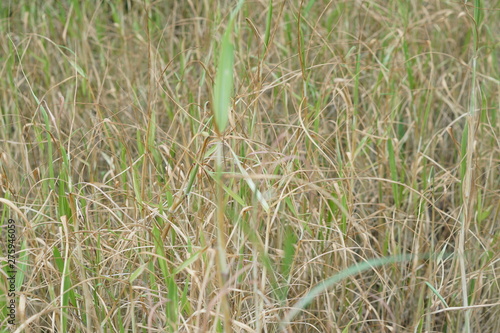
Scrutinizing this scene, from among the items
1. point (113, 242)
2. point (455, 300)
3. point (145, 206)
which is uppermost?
point (145, 206)

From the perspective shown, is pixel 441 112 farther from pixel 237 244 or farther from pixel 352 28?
pixel 237 244

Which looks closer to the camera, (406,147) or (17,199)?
(17,199)

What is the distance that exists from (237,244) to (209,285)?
0.08 m

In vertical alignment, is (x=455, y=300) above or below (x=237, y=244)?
below

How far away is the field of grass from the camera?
985 millimetres

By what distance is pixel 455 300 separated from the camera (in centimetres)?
119

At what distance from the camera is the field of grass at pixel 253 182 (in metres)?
0.98

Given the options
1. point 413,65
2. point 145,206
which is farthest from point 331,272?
point 413,65

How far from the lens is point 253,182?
108 cm

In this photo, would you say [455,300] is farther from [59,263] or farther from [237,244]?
[59,263]

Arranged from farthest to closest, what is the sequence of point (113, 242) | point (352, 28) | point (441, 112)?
1. point (352, 28)
2. point (441, 112)
3. point (113, 242)

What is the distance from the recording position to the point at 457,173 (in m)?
1.49

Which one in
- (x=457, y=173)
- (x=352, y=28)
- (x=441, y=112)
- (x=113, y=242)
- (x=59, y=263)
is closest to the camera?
(x=59, y=263)

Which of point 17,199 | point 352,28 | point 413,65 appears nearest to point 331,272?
point 17,199
